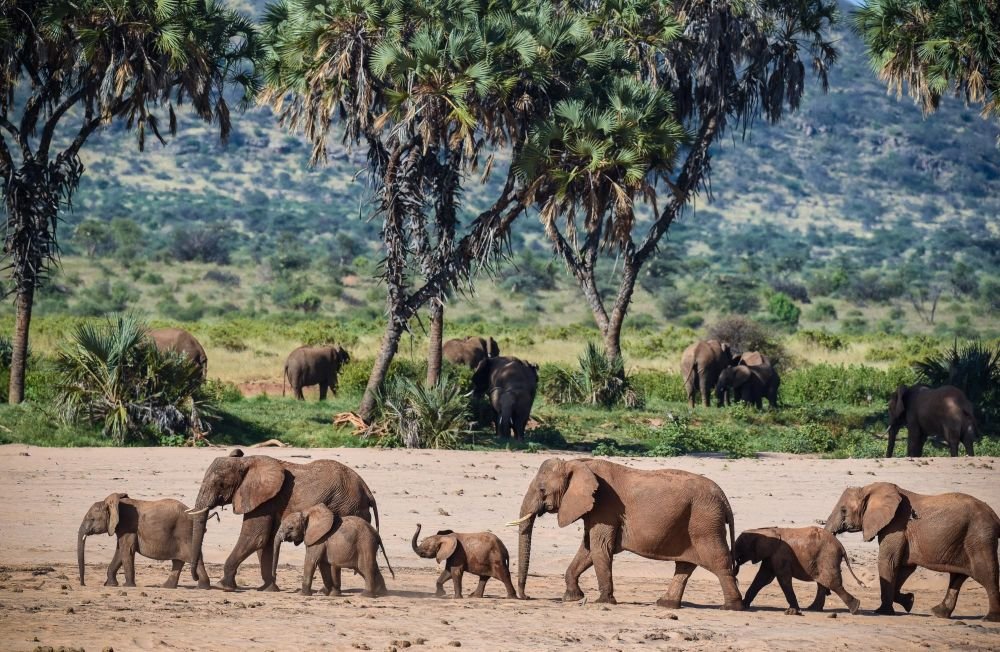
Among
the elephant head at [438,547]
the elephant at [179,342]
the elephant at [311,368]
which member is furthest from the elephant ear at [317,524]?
the elephant at [311,368]

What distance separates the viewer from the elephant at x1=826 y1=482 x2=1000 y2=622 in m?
11.3

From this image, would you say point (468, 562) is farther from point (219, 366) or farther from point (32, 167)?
point (219, 366)

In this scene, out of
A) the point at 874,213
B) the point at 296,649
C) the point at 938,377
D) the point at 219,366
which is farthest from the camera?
the point at 874,213

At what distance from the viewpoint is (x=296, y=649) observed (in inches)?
350

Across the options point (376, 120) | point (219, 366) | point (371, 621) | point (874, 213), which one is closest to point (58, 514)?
point (371, 621)

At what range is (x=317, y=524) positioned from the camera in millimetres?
11070

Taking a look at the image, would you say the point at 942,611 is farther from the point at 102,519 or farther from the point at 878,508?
the point at 102,519

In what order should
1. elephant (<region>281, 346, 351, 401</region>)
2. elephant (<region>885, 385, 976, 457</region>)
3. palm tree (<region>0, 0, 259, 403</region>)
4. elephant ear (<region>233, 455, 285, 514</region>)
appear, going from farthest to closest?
elephant (<region>281, 346, 351, 401</region>) → palm tree (<region>0, 0, 259, 403</region>) → elephant (<region>885, 385, 976, 457</region>) → elephant ear (<region>233, 455, 285, 514</region>)

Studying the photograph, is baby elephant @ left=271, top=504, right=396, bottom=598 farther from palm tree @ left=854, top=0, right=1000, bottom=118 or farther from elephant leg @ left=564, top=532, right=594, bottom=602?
palm tree @ left=854, top=0, right=1000, bottom=118

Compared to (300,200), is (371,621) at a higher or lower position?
lower

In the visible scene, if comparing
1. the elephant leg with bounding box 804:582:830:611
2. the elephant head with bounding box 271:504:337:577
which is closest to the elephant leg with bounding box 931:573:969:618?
the elephant leg with bounding box 804:582:830:611

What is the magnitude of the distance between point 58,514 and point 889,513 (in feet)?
26.5

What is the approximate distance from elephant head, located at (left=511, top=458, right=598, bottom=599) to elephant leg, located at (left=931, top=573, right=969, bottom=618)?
9.80 feet

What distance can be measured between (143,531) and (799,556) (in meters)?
5.14
